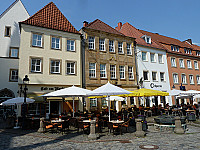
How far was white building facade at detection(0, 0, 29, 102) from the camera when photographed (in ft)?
66.1

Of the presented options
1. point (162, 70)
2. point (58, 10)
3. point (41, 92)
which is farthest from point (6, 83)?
point (162, 70)

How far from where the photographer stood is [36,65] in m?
17.8

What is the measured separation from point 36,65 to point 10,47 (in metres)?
8.50

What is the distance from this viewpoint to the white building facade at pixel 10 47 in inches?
793

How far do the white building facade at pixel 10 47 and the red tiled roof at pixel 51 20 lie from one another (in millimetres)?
5566

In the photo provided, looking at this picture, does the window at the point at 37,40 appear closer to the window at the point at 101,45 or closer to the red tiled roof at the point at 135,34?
the window at the point at 101,45

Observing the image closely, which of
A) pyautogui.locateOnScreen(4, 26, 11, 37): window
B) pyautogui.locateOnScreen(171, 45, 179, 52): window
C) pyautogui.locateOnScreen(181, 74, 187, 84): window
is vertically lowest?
pyautogui.locateOnScreen(181, 74, 187, 84): window

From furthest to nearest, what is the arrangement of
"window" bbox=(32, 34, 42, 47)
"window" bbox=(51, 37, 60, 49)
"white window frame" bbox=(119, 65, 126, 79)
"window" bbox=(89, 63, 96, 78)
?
"white window frame" bbox=(119, 65, 126, 79) < "window" bbox=(89, 63, 96, 78) < "window" bbox=(51, 37, 60, 49) < "window" bbox=(32, 34, 42, 47)

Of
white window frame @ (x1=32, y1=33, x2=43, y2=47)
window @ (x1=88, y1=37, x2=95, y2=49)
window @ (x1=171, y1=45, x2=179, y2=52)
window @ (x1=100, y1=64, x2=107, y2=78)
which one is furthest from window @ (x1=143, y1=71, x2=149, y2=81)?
white window frame @ (x1=32, y1=33, x2=43, y2=47)

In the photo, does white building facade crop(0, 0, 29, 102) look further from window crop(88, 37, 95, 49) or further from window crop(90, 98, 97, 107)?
window crop(88, 37, 95, 49)

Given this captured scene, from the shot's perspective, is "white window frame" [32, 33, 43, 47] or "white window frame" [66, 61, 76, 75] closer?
"white window frame" [32, 33, 43, 47]

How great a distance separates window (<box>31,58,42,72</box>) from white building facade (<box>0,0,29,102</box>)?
4.58 meters

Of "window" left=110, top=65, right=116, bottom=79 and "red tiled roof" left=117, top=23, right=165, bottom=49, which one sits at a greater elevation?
"red tiled roof" left=117, top=23, right=165, bottom=49

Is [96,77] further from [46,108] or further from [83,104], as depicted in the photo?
[46,108]
